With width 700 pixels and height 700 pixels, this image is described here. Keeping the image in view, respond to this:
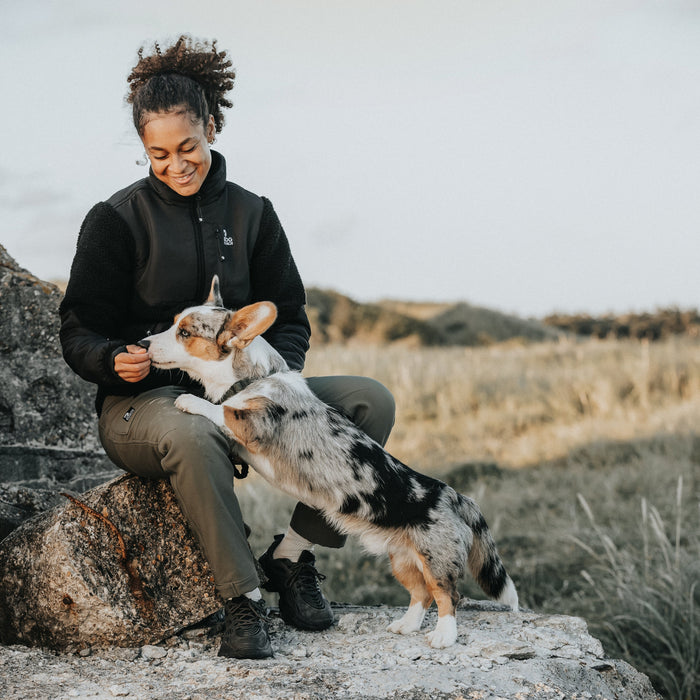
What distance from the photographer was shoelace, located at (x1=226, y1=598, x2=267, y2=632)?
355 centimetres

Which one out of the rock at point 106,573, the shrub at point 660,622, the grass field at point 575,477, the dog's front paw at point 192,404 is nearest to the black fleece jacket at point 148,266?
the dog's front paw at point 192,404

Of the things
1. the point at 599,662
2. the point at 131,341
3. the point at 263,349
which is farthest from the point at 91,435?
the point at 599,662

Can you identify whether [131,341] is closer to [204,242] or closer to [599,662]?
[204,242]

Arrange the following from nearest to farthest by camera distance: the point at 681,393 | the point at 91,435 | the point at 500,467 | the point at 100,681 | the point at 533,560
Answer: the point at 100,681
the point at 91,435
the point at 533,560
the point at 500,467
the point at 681,393

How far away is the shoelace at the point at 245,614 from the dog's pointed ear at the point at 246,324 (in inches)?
44.7

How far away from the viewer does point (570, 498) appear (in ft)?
26.9

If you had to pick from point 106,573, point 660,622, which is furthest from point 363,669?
point 660,622

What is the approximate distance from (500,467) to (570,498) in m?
1.16

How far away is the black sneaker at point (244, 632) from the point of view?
11.6 ft

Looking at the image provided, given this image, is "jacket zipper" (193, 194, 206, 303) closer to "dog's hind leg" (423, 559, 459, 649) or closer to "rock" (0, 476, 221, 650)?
"rock" (0, 476, 221, 650)

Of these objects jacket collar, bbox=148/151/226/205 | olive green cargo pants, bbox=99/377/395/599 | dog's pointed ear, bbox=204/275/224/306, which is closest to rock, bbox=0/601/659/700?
olive green cargo pants, bbox=99/377/395/599

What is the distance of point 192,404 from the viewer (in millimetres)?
3637

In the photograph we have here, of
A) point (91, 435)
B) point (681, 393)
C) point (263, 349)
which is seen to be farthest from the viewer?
point (681, 393)

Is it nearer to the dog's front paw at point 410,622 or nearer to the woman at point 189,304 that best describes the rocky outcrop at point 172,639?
the dog's front paw at point 410,622
